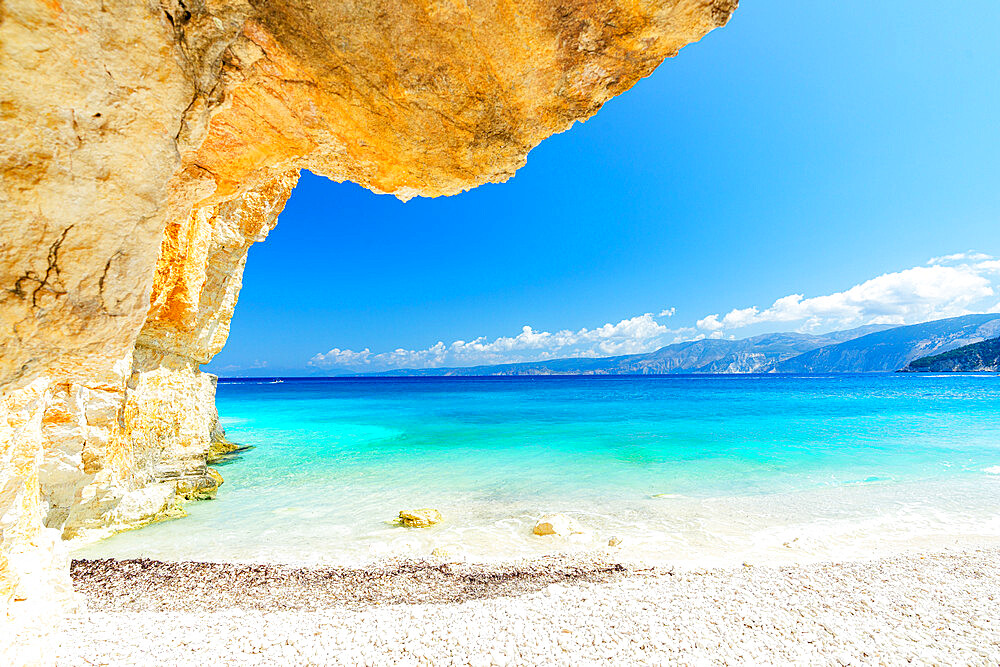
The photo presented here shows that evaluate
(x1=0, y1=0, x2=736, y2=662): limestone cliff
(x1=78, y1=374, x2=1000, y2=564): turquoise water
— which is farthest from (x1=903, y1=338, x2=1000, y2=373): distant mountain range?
(x1=0, y1=0, x2=736, y2=662): limestone cliff

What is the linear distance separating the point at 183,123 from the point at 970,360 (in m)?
191

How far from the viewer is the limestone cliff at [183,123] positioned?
218 cm

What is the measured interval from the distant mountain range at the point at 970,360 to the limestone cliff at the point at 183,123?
18338 cm

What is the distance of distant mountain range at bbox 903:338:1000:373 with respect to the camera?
11706 cm

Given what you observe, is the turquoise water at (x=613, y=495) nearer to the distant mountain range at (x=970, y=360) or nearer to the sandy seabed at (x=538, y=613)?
the sandy seabed at (x=538, y=613)

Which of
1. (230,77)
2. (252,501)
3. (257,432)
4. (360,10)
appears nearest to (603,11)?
(360,10)

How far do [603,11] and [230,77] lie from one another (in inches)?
121

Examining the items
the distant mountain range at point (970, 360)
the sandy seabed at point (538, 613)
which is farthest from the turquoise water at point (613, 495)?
the distant mountain range at point (970, 360)

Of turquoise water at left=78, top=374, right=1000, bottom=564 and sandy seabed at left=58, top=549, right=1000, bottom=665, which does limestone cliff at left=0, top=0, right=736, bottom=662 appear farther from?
turquoise water at left=78, top=374, right=1000, bottom=564

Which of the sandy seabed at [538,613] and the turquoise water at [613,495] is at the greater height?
the sandy seabed at [538,613]

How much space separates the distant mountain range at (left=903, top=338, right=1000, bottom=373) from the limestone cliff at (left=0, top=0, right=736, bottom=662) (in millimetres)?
183377

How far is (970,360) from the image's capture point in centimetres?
12194

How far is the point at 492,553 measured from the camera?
7723 millimetres

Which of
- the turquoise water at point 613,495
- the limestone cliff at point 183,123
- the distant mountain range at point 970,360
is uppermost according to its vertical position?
the limestone cliff at point 183,123
